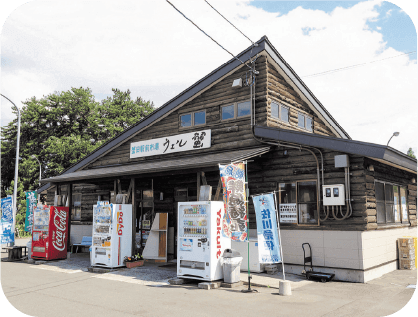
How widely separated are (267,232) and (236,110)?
574 cm

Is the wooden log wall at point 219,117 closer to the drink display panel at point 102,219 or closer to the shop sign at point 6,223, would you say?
the drink display panel at point 102,219

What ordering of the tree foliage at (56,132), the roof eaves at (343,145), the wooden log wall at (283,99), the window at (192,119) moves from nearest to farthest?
the roof eaves at (343,145) < the wooden log wall at (283,99) < the window at (192,119) < the tree foliage at (56,132)

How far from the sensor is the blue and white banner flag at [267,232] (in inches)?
355

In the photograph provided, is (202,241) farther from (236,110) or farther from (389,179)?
(389,179)

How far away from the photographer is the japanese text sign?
9.12 meters

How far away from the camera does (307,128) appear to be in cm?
1579

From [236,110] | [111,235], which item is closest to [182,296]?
[111,235]

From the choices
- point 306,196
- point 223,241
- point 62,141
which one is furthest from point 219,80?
point 62,141

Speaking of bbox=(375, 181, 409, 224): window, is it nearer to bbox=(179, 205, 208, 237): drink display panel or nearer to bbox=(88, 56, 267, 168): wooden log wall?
bbox=(88, 56, 267, 168): wooden log wall

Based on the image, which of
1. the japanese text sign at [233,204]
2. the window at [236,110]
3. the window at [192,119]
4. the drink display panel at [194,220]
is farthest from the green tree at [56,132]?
the japanese text sign at [233,204]

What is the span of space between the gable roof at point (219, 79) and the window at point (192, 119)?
646 millimetres

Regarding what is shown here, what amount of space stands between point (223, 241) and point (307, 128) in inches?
322

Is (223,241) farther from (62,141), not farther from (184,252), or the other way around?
(62,141)

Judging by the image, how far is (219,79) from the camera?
14039mm
